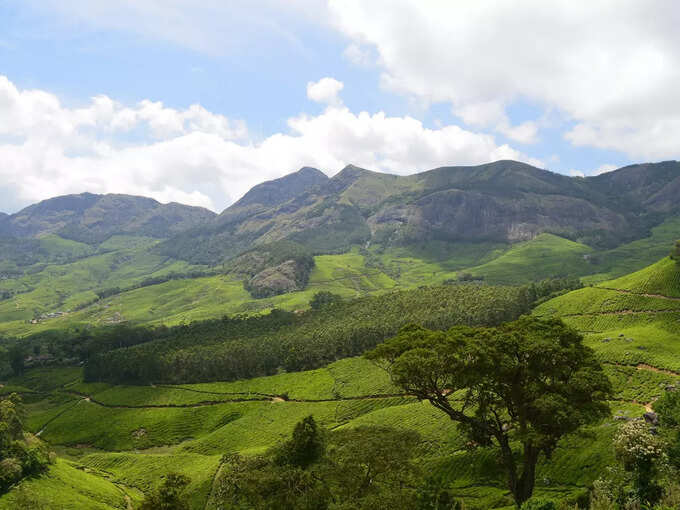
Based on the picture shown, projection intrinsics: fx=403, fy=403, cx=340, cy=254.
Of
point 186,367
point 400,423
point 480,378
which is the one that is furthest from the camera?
point 186,367

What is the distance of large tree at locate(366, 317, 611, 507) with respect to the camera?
40594 mm

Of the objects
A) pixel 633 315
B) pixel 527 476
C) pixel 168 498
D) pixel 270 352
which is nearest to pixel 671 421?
pixel 527 476

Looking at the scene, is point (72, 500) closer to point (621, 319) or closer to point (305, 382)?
point (305, 382)

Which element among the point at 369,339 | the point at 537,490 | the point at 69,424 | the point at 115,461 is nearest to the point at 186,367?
the point at 69,424

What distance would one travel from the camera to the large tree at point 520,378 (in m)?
40.6

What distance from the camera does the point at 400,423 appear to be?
9712 centimetres

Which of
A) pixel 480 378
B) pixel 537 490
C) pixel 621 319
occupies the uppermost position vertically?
pixel 480 378

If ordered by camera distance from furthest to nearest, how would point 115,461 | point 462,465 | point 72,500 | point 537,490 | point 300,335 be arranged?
point 300,335
point 115,461
point 72,500
point 462,465
point 537,490

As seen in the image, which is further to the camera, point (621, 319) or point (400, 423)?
point (621, 319)

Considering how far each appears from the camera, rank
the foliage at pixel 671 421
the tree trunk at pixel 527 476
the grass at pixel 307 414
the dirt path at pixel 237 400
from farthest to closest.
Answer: the dirt path at pixel 237 400, the grass at pixel 307 414, the foliage at pixel 671 421, the tree trunk at pixel 527 476

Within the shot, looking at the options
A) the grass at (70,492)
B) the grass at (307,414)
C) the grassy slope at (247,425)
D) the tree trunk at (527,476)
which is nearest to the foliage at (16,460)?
the grass at (70,492)

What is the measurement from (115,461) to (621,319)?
167m

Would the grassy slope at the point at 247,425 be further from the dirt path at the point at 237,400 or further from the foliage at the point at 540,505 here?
the foliage at the point at 540,505

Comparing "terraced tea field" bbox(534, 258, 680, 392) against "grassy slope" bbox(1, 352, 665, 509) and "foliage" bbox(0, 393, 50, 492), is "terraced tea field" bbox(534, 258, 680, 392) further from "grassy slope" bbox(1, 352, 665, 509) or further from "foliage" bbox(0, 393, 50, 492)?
"foliage" bbox(0, 393, 50, 492)
